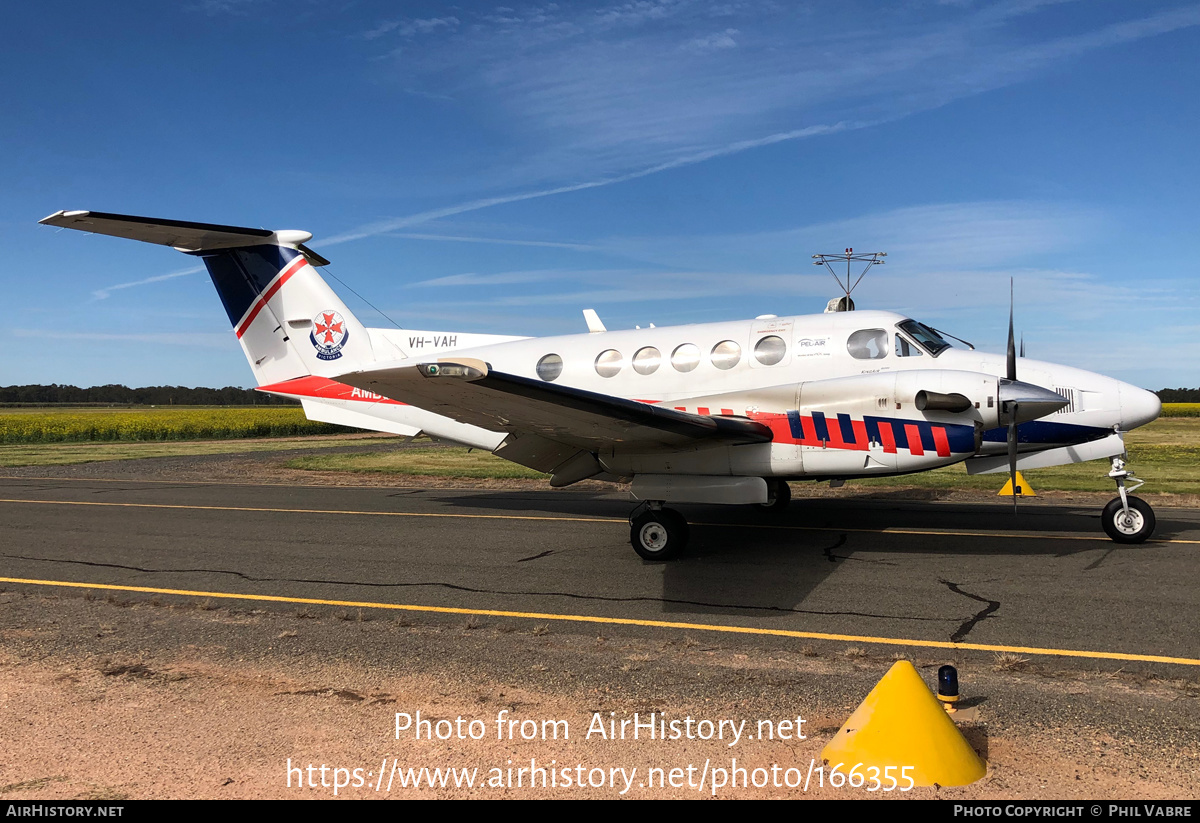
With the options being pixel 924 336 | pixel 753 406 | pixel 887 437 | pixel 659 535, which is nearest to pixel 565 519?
pixel 659 535

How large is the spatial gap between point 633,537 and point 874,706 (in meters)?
6.03

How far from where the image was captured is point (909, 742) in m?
3.86

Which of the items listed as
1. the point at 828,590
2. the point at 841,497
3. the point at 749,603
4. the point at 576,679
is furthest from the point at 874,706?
the point at 841,497

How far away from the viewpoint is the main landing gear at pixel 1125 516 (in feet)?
32.8

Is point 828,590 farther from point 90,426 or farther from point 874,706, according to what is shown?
point 90,426

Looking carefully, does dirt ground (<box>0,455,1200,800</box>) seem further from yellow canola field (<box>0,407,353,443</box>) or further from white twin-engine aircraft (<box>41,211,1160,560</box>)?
yellow canola field (<box>0,407,353,443</box>)

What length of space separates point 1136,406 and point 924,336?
8.68 feet

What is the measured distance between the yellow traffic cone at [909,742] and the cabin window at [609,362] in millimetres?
8165

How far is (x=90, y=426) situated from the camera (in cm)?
4094

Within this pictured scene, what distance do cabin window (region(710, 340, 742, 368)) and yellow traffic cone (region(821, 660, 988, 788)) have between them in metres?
7.21

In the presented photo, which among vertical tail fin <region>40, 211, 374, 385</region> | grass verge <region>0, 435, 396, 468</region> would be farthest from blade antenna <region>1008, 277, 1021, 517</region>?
grass verge <region>0, 435, 396, 468</region>

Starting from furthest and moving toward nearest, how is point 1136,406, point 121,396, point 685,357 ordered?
point 121,396
point 685,357
point 1136,406

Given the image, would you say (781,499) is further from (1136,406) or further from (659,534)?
(1136,406)

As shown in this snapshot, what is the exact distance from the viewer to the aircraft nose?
31.4ft
